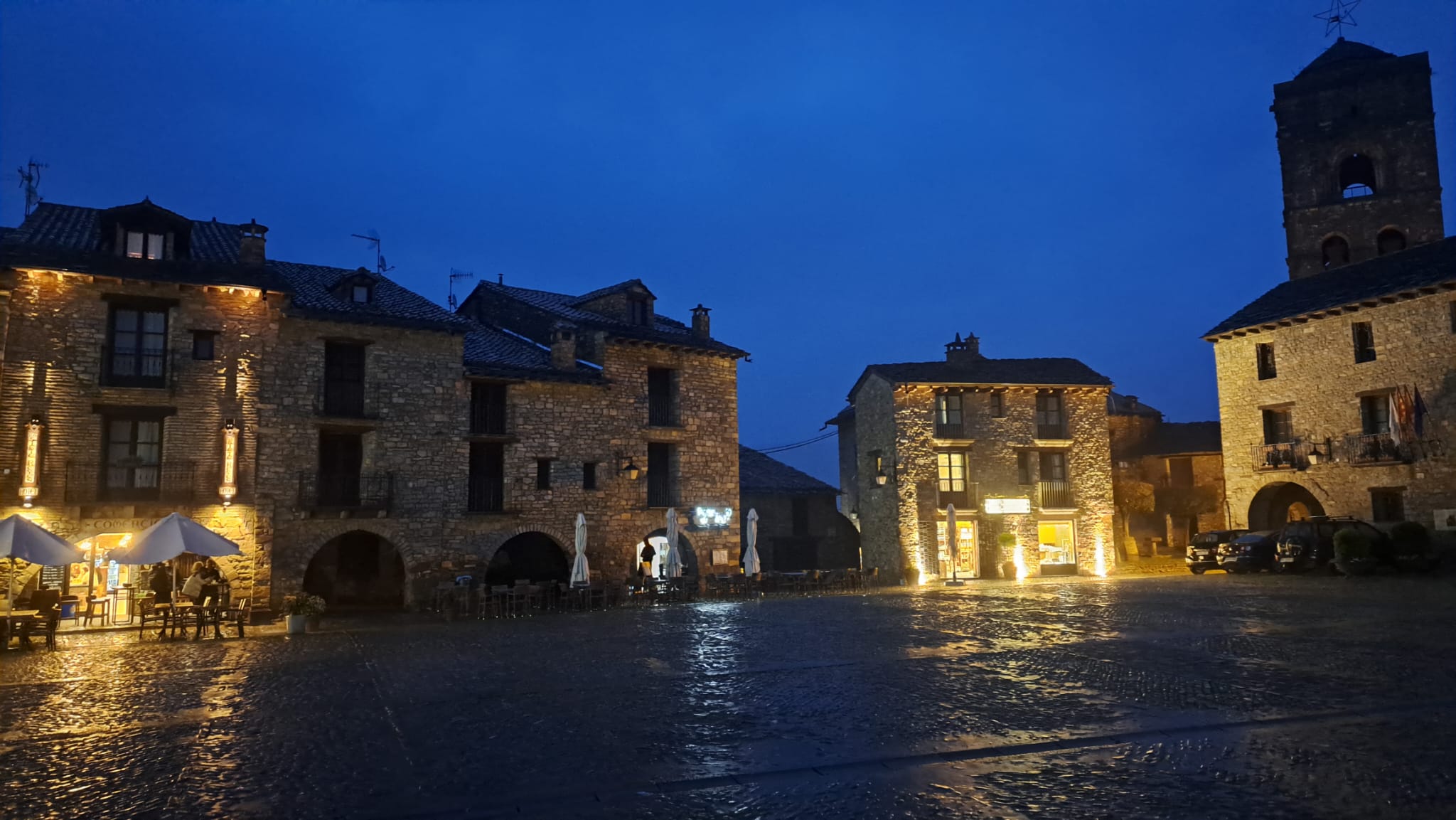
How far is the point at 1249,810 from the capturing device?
5.55 metres

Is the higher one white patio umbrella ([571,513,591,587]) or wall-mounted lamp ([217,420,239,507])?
wall-mounted lamp ([217,420,239,507])

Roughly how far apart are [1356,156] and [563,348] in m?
33.7

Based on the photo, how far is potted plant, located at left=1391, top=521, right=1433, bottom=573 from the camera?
24922 millimetres

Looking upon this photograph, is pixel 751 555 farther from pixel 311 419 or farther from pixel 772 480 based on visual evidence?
pixel 311 419

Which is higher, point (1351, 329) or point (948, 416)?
point (1351, 329)

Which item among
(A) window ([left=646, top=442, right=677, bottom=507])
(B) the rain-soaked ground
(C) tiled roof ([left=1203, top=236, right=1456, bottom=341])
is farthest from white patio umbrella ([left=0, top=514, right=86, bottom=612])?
(C) tiled roof ([left=1203, top=236, right=1456, bottom=341])

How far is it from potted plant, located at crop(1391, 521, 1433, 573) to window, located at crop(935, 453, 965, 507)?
13090 millimetres

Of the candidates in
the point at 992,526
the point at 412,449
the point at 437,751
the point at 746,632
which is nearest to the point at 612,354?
the point at 412,449

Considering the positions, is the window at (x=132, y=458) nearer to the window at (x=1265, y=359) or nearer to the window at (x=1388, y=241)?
the window at (x=1265, y=359)

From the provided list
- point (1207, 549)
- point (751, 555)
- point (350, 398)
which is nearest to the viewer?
point (350, 398)

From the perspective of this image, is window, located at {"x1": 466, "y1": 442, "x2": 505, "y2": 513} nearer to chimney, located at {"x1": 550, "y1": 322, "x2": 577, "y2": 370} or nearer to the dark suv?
chimney, located at {"x1": 550, "y1": 322, "x2": 577, "y2": 370}

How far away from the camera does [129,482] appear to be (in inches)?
754

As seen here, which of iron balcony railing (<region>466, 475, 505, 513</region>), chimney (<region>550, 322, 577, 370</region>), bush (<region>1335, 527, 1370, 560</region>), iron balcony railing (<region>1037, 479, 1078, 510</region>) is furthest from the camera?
iron balcony railing (<region>1037, 479, 1078, 510</region>)

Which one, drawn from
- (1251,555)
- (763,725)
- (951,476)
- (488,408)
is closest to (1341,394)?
(1251,555)
